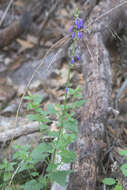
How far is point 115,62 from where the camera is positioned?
4113 millimetres

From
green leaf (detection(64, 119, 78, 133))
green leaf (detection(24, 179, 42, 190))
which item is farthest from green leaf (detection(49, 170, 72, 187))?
green leaf (detection(64, 119, 78, 133))

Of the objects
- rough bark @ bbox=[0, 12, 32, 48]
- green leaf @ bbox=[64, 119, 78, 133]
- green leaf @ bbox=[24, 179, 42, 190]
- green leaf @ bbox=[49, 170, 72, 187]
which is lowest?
green leaf @ bbox=[24, 179, 42, 190]

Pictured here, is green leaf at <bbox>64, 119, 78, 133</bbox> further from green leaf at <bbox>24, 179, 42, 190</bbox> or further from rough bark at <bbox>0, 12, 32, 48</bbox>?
rough bark at <bbox>0, 12, 32, 48</bbox>

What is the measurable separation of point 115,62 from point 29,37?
2.43 m

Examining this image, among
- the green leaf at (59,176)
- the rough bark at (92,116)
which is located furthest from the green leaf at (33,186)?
the rough bark at (92,116)

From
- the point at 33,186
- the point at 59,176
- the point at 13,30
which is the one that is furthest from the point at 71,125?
the point at 13,30

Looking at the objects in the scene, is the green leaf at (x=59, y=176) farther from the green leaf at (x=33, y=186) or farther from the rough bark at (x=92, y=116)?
the rough bark at (x=92, y=116)

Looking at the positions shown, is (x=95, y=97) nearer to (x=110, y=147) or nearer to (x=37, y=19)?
(x=110, y=147)

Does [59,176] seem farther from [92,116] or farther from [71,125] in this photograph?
[92,116]

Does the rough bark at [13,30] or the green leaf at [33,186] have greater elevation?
the rough bark at [13,30]

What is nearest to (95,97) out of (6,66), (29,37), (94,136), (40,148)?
(94,136)

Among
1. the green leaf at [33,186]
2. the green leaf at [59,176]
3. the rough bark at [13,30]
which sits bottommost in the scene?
the green leaf at [33,186]

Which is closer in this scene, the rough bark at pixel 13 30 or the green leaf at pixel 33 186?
the green leaf at pixel 33 186

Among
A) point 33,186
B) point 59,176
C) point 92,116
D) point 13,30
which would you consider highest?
point 13,30
